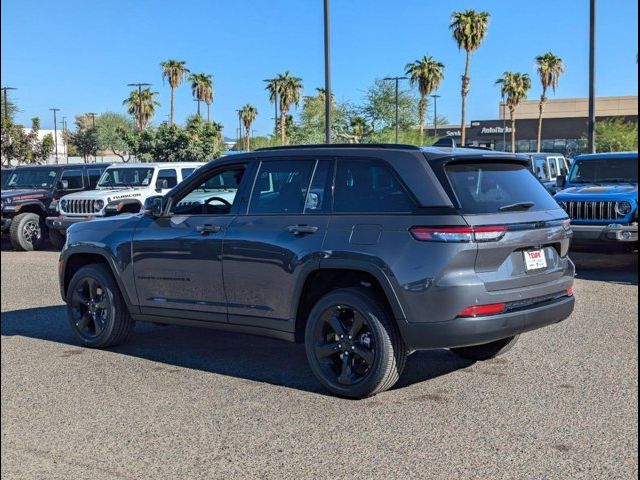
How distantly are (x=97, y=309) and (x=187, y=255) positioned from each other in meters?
Result: 1.30

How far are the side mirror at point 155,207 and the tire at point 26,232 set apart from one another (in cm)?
1091

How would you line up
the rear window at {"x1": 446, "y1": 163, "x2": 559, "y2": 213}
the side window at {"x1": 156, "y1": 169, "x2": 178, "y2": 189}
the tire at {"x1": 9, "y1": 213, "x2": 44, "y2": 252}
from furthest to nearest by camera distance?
1. the tire at {"x1": 9, "y1": 213, "x2": 44, "y2": 252}
2. the side window at {"x1": 156, "y1": 169, "x2": 178, "y2": 189}
3. the rear window at {"x1": 446, "y1": 163, "x2": 559, "y2": 213}

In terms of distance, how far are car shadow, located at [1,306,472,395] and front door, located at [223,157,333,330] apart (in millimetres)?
488

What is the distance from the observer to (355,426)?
4.87 meters

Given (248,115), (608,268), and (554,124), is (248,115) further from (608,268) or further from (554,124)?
(608,268)

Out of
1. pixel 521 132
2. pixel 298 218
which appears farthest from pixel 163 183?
pixel 521 132

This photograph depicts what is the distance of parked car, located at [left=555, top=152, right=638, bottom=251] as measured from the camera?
36.9 feet

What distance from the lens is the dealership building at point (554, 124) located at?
6238 cm

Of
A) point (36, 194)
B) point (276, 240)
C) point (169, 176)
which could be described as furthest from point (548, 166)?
point (276, 240)

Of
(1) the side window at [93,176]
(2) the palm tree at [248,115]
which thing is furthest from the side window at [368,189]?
(2) the palm tree at [248,115]

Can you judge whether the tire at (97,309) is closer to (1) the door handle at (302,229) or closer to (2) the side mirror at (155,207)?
(2) the side mirror at (155,207)

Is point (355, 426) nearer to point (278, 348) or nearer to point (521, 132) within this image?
point (278, 348)

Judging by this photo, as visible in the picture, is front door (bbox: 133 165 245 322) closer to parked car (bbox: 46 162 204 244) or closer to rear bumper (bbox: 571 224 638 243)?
rear bumper (bbox: 571 224 638 243)

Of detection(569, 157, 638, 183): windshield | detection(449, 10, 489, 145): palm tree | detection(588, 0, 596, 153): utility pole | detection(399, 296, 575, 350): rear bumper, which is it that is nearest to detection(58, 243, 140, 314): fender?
detection(399, 296, 575, 350): rear bumper
